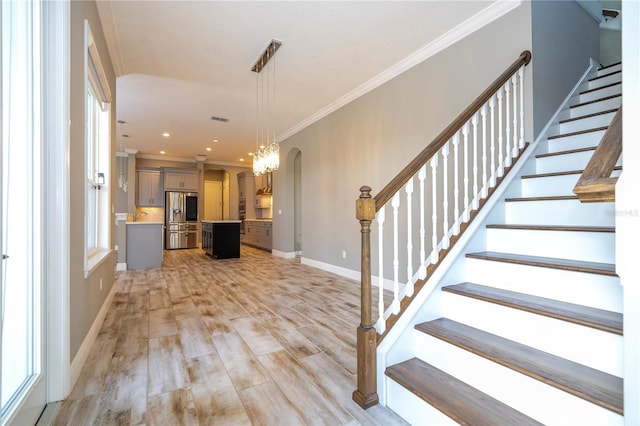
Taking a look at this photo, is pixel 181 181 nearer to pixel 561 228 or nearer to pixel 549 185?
pixel 549 185

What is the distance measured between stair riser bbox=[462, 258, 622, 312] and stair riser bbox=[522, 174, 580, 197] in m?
0.90

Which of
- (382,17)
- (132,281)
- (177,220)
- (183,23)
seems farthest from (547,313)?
(177,220)

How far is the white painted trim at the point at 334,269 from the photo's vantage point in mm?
4795

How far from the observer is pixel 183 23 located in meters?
2.95

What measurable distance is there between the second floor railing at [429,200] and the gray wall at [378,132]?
0.86 feet

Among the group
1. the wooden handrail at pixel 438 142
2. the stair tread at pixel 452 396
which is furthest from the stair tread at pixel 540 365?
the wooden handrail at pixel 438 142

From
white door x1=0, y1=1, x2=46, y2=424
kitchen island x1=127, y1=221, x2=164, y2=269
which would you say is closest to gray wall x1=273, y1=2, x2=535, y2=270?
kitchen island x1=127, y1=221, x2=164, y2=269

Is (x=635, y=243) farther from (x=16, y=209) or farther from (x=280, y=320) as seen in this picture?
(x=280, y=320)

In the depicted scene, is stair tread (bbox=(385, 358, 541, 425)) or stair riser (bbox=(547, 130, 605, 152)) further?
stair riser (bbox=(547, 130, 605, 152))

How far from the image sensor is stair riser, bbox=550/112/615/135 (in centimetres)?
258

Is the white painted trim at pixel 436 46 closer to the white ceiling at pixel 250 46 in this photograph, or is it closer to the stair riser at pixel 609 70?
the white ceiling at pixel 250 46

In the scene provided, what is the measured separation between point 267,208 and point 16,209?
27.3ft

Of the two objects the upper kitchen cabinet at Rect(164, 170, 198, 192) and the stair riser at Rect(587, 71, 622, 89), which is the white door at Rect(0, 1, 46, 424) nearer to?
the stair riser at Rect(587, 71, 622, 89)

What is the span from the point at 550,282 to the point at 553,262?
121 millimetres
